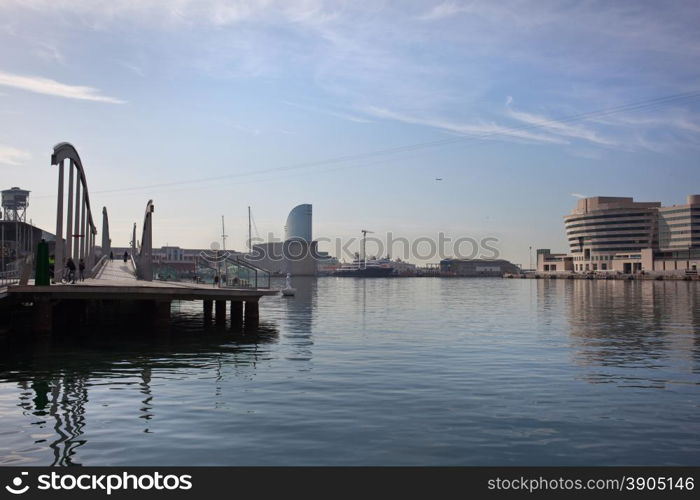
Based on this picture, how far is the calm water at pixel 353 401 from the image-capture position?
14.7m

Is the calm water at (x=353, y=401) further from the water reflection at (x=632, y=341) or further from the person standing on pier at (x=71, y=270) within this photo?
the person standing on pier at (x=71, y=270)

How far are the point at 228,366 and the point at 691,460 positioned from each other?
1862cm

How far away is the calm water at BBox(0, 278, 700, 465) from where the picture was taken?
48.3 ft

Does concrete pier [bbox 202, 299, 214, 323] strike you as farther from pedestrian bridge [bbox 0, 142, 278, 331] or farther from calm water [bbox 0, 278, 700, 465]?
A: calm water [bbox 0, 278, 700, 465]

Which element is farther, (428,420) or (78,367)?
(78,367)

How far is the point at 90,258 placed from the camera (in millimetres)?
77750

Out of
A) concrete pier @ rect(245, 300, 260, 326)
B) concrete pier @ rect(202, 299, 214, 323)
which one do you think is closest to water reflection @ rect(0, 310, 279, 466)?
concrete pier @ rect(245, 300, 260, 326)

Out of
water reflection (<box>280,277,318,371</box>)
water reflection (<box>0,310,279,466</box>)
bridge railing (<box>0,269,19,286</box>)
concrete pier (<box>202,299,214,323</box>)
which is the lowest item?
water reflection (<box>280,277,318,371</box>)

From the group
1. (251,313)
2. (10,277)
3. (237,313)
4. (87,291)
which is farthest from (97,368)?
(237,313)

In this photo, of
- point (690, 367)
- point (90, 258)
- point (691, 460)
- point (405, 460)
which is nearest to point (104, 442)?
point (405, 460)

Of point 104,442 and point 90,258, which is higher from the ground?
point 90,258

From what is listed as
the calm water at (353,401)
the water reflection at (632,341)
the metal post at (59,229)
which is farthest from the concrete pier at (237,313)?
the water reflection at (632,341)

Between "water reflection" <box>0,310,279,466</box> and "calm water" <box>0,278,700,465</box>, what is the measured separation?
0.27ft
